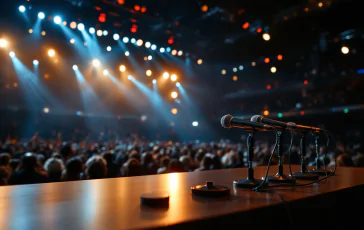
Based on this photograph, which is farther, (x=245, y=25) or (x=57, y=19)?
(x=245, y=25)

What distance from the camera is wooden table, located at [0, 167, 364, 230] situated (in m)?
0.88

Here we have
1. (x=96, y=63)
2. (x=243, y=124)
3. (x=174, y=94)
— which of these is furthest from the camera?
(x=174, y=94)

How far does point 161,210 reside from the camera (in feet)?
3.41

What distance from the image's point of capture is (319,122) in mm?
14500

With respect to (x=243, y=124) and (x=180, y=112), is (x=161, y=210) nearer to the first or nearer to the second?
(x=243, y=124)

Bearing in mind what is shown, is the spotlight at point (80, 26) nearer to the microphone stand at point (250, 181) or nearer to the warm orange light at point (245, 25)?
the warm orange light at point (245, 25)

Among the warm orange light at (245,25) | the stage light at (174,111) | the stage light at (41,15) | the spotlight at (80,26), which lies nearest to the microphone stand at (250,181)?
the stage light at (41,15)

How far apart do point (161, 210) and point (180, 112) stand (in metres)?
19.2

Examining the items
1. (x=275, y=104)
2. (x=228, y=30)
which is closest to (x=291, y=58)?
(x=275, y=104)

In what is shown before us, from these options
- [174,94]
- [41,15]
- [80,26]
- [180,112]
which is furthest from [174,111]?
[41,15]

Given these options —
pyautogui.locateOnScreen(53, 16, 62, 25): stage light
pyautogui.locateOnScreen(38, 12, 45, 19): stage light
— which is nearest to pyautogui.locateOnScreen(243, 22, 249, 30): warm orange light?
pyautogui.locateOnScreen(53, 16, 62, 25): stage light

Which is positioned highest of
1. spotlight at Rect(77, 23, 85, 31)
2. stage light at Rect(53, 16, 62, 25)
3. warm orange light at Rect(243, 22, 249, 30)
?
warm orange light at Rect(243, 22, 249, 30)

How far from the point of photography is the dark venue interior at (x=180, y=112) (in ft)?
3.98

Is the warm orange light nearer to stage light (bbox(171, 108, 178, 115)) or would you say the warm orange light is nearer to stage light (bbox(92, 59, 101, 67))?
stage light (bbox(92, 59, 101, 67))
